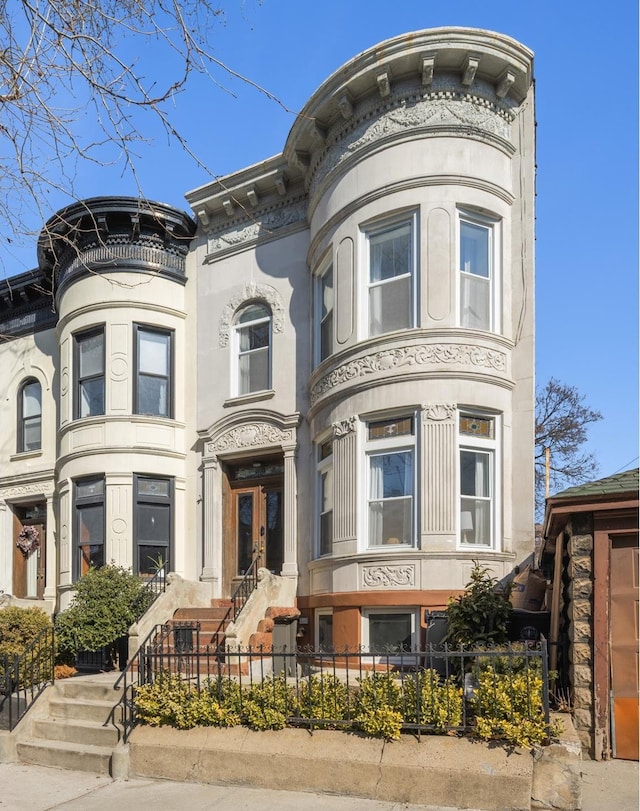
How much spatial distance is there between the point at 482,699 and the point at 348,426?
594 centimetres

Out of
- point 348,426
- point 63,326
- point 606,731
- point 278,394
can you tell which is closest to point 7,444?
point 63,326

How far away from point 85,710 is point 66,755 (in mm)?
840

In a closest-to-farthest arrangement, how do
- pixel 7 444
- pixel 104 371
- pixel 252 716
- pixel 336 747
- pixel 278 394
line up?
pixel 336 747
pixel 252 716
pixel 278 394
pixel 104 371
pixel 7 444

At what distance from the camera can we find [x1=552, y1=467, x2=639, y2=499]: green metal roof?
8.12 m

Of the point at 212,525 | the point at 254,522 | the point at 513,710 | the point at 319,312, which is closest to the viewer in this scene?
the point at 513,710

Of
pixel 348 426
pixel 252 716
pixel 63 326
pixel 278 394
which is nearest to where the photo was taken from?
pixel 252 716

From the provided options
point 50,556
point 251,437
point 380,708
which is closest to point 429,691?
point 380,708

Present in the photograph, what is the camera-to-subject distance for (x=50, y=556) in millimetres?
17797

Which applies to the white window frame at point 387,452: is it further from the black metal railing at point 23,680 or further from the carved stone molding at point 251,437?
the black metal railing at point 23,680

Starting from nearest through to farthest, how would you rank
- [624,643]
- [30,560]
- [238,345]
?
[624,643], [238,345], [30,560]

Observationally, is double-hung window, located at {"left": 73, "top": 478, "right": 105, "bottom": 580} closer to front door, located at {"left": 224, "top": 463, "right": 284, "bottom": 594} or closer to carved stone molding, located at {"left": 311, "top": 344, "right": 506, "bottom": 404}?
front door, located at {"left": 224, "top": 463, "right": 284, "bottom": 594}

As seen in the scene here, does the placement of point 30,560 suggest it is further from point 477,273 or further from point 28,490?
point 477,273

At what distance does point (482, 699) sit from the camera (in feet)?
24.8

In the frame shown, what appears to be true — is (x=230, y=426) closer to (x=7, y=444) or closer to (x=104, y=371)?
(x=104, y=371)
